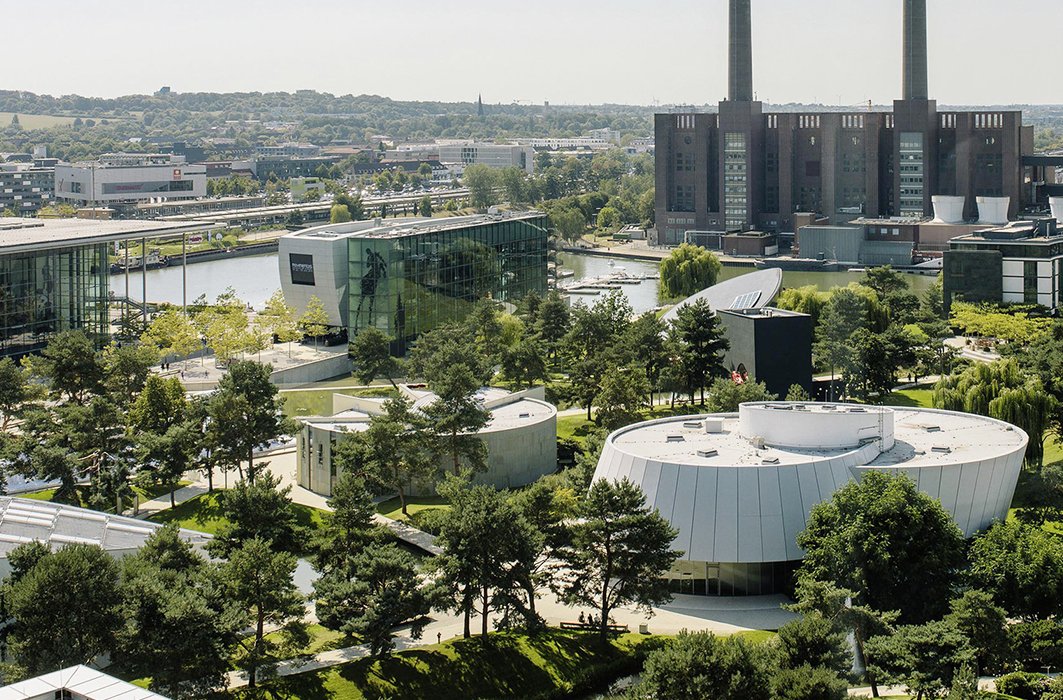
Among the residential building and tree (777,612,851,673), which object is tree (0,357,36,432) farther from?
the residential building

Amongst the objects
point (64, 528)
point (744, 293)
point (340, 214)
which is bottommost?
point (64, 528)

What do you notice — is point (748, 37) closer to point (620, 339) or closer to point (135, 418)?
point (620, 339)

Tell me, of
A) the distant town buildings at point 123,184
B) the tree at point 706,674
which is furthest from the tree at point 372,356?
the distant town buildings at point 123,184

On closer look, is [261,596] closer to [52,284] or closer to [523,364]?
[523,364]

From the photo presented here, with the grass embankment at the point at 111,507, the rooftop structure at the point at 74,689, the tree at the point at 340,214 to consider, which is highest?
the tree at the point at 340,214

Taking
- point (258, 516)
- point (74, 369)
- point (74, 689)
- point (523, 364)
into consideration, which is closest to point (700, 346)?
point (523, 364)

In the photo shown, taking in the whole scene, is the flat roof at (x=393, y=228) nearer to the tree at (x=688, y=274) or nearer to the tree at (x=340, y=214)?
the tree at (x=688, y=274)
